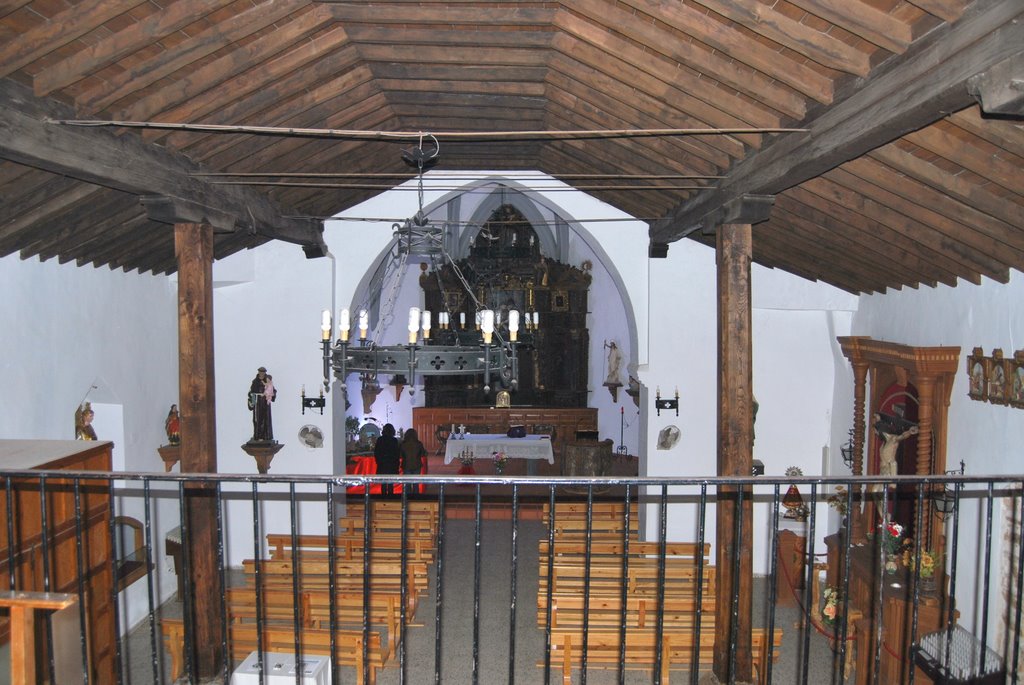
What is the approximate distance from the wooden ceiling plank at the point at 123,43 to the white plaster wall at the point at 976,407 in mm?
6048

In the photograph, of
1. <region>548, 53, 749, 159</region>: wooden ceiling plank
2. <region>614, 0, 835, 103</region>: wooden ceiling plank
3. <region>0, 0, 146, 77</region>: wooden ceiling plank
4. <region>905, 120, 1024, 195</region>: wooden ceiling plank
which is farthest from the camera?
<region>548, 53, 749, 159</region>: wooden ceiling plank

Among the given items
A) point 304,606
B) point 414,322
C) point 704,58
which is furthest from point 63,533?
point 704,58

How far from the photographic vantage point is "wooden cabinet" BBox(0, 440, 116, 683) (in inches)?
211

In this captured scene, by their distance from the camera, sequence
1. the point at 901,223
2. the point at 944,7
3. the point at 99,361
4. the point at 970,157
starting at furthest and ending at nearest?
the point at 99,361 < the point at 901,223 < the point at 970,157 < the point at 944,7

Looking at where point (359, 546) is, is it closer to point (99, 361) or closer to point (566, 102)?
point (99, 361)

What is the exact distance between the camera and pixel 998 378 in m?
6.62

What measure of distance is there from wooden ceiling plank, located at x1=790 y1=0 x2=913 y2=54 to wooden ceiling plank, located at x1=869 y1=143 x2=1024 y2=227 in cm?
149

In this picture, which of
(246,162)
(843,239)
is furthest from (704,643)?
(246,162)

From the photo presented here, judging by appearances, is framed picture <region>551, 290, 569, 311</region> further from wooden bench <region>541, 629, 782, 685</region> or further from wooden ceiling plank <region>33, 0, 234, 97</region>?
wooden ceiling plank <region>33, 0, 234, 97</region>

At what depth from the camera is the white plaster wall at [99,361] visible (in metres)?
7.19

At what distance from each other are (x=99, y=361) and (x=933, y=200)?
25.7 feet

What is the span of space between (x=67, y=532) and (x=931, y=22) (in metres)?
6.24

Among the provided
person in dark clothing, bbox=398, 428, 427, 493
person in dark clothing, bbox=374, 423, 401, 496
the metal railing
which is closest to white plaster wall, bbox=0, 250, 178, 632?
the metal railing

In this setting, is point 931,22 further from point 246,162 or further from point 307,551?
point 307,551
